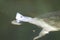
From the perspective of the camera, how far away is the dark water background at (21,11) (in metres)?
1.08

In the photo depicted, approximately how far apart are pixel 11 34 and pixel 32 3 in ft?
0.70

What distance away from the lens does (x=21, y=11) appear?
3.62ft

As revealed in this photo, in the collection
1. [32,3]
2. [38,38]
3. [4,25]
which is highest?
[32,3]

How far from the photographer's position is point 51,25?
41.3 inches

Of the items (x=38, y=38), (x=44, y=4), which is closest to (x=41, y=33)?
(x=38, y=38)

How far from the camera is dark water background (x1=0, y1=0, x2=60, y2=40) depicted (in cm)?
108

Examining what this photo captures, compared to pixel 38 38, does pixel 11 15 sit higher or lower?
higher

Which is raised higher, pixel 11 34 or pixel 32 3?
pixel 32 3

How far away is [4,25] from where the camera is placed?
112 cm

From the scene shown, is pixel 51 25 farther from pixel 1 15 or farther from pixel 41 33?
pixel 1 15

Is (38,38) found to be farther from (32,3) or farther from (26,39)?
(32,3)

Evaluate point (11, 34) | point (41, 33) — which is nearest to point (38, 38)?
point (41, 33)

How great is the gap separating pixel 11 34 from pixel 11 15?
11 centimetres

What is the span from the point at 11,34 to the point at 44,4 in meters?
0.25
